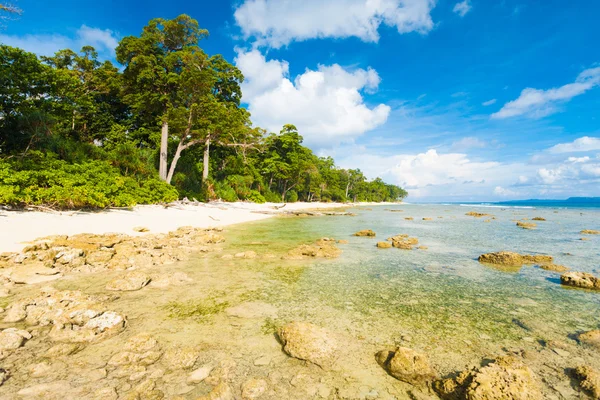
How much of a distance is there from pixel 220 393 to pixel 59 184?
15452 millimetres

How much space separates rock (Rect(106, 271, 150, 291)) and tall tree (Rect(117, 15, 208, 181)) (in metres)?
21.6

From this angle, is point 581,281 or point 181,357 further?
point 581,281

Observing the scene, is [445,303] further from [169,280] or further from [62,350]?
[62,350]

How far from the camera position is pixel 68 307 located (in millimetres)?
4699

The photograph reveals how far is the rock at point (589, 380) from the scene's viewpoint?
123 inches

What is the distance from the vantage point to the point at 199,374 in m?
3.34

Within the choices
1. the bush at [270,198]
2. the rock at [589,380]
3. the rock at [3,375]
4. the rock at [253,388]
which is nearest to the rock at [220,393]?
the rock at [253,388]

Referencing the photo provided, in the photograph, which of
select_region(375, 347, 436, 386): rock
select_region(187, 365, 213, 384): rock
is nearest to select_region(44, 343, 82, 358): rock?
select_region(187, 365, 213, 384): rock

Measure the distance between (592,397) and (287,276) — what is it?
5986mm

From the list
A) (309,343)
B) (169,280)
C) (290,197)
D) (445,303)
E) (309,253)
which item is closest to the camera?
(309,343)

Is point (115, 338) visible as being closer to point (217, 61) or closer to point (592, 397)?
point (592, 397)

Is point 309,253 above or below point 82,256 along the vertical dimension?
below

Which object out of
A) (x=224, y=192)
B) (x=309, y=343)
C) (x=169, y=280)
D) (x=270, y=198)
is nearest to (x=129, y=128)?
(x=224, y=192)

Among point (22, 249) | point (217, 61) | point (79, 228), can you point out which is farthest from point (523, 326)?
point (217, 61)
